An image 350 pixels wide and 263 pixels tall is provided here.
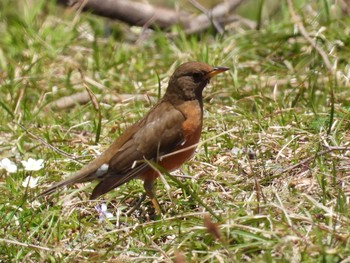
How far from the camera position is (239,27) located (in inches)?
377

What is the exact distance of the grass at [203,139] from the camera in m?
4.88

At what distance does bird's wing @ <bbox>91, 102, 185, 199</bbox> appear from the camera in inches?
226

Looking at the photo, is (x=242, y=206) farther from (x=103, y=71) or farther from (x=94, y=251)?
(x=103, y=71)

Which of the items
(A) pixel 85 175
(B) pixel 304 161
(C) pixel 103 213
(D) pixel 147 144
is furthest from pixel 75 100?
(B) pixel 304 161

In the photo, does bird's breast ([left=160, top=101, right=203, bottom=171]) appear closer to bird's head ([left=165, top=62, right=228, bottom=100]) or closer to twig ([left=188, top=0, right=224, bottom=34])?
bird's head ([left=165, top=62, right=228, bottom=100])

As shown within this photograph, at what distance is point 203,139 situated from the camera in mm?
6719

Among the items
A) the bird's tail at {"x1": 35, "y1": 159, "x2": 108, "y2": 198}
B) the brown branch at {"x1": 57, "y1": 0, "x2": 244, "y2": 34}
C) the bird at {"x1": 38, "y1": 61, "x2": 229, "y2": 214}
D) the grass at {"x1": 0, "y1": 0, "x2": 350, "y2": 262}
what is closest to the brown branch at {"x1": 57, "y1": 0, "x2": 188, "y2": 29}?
the brown branch at {"x1": 57, "y1": 0, "x2": 244, "y2": 34}

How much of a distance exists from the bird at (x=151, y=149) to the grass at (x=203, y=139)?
0.14 meters

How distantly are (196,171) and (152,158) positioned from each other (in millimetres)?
440

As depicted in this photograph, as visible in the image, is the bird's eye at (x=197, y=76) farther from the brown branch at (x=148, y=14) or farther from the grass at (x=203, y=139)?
the brown branch at (x=148, y=14)

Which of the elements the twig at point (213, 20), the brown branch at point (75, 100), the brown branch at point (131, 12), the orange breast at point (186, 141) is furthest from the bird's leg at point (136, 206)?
the brown branch at point (131, 12)

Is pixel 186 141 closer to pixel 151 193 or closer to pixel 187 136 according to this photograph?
pixel 187 136

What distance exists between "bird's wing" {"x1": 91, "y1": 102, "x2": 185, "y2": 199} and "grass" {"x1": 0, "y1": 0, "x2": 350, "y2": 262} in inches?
8.6

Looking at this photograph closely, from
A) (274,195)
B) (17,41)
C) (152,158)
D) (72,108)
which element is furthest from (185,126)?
(17,41)
